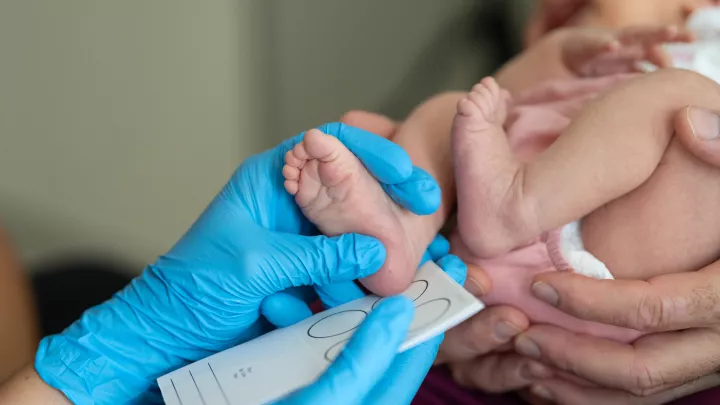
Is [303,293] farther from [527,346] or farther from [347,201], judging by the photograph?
[527,346]

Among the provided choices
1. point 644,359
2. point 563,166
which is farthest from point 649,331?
point 563,166

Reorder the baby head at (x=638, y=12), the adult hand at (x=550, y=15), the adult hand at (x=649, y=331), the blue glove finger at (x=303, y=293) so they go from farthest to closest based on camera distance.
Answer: the adult hand at (x=550, y=15)
the baby head at (x=638, y=12)
the blue glove finger at (x=303, y=293)
the adult hand at (x=649, y=331)

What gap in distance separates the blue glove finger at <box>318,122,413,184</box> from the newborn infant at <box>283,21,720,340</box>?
0.03m

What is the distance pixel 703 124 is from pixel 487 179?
28 cm

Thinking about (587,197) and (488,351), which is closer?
(587,197)

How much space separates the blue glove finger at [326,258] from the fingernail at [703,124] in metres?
0.43

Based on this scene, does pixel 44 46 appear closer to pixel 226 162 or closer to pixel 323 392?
pixel 226 162

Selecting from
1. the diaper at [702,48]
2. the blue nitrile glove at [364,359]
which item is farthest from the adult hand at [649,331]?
the diaper at [702,48]

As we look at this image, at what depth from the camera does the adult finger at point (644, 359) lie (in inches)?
28.5

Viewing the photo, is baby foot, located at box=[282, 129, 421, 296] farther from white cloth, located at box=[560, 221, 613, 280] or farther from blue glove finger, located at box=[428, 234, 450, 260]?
white cloth, located at box=[560, 221, 613, 280]

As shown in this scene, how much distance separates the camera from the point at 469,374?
924 millimetres

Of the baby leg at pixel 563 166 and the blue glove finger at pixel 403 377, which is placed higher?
the baby leg at pixel 563 166

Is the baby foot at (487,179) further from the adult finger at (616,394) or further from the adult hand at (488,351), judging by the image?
the adult finger at (616,394)

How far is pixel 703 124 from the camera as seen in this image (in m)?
0.70
